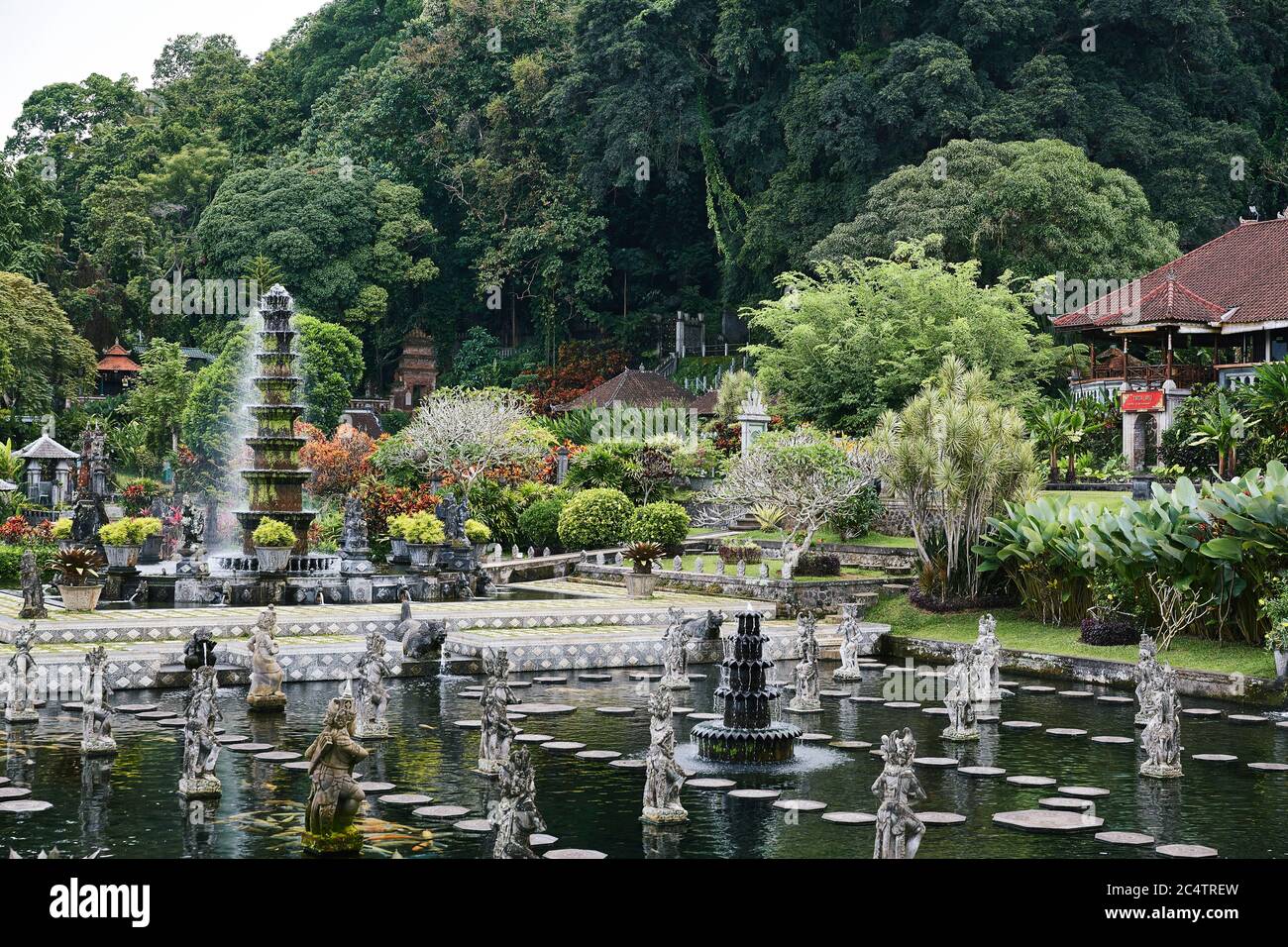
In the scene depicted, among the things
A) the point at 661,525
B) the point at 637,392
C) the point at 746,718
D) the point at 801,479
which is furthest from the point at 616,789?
the point at 637,392

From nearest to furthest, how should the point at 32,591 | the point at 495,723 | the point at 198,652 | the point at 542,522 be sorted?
the point at 495,723 → the point at 198,652 → the point at 32,591 → the point at 542,522

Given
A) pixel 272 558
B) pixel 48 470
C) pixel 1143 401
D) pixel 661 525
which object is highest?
pixel 1143 401

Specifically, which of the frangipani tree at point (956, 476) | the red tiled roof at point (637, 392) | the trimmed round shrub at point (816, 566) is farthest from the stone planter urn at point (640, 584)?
the red tiled roof at point (637, 392)

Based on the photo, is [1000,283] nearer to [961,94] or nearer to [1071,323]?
[1071,323]

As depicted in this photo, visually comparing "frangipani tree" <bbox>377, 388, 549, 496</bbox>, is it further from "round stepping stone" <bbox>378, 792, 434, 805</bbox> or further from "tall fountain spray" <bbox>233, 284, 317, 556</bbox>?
"round stepping stone" <bbox>378, 792, 434, 805</bbox>

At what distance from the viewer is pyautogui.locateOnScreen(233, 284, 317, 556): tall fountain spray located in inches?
1148

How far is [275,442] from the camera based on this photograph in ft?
96.1

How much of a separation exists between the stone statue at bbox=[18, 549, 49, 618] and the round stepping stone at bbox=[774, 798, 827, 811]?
1312 cm

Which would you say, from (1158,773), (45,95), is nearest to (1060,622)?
(1158,773)

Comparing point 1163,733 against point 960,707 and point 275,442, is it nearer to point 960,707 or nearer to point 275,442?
point 960,707

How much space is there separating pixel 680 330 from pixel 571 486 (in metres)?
22.6

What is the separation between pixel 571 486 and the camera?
39125 millimetres

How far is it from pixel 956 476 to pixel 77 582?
544 inches

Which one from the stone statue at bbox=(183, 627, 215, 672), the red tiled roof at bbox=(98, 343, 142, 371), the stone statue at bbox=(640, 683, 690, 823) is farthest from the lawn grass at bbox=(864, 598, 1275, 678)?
the red tiled roof at bbox=(98, 343, 142, 371)
